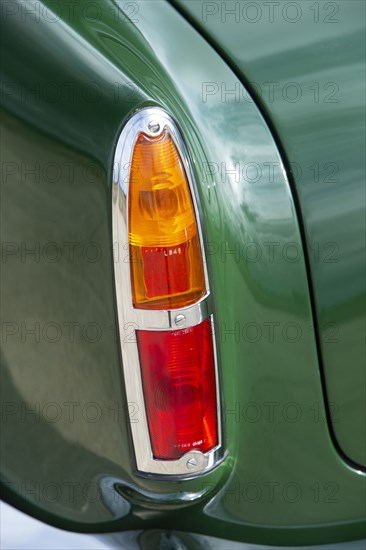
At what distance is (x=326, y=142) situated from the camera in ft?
5.34

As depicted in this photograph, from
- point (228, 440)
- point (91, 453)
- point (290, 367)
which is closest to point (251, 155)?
point (290, 367)

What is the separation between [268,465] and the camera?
5.47 ft

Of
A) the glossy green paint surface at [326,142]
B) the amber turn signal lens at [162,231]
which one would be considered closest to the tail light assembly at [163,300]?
the amber turn signal lens at [162,231]

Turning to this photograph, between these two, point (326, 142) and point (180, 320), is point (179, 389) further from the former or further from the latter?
point (326, 142)

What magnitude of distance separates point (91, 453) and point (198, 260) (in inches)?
18.5

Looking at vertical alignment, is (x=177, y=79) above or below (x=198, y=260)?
above

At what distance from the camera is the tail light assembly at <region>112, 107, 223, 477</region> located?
1.51 m

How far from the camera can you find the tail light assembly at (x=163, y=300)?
1510mm

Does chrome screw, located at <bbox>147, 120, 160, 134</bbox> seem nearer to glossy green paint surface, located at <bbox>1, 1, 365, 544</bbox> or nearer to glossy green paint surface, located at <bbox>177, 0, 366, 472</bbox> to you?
glossy green paint surface, located at <bbox>1, 1, 365, 544</bbox>

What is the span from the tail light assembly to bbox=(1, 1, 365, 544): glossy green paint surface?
24 millimetres

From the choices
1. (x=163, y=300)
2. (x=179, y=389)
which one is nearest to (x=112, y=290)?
(x=163, y=300)

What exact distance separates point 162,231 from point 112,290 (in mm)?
149

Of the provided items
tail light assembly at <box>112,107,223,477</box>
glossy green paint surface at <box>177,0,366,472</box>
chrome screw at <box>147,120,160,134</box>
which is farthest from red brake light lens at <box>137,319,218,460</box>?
chrome screw at <box>147,120,160,134</box>

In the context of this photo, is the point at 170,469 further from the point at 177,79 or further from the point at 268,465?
the point at 177,79
